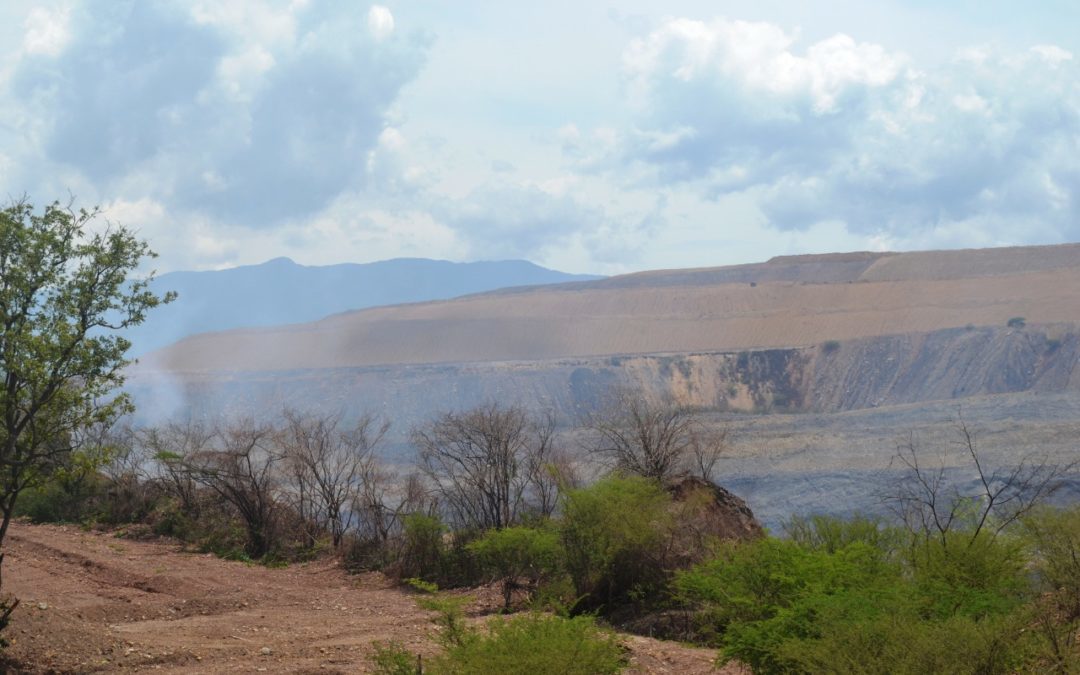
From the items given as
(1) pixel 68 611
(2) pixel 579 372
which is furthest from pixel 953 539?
(2) pixel 579 372

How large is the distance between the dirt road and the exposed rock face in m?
3.46

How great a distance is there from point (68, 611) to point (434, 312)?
116232 millimetres

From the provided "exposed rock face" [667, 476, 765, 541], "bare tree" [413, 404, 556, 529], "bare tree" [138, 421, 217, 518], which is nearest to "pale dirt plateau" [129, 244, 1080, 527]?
"bare tree" [413, 404, 556, 529]

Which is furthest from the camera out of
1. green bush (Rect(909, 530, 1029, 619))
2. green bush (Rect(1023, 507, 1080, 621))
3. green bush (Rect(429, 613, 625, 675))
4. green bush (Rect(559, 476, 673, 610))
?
green bush (Rect(559, 476, 673, 610))

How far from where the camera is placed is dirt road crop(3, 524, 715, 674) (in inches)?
574

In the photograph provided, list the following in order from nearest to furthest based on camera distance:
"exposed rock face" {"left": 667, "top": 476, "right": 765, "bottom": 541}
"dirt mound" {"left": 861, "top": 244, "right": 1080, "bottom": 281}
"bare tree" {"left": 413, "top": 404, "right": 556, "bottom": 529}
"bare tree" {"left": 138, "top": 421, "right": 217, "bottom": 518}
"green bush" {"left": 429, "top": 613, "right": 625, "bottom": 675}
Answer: "green bush" {"left": 429, "top": 613, "right": 625, "bottom": 675} < "exposed rock face" {"left": 667, "top": 476, "right": 765, "bottom": 541} < "bare tree" {"left": 413, "top": 404, "right": 556, "bottom": 529} < "bare tree" {"left": 138, "top": 421, "right": 217, "bottom": 518} < "dirt mound" {"left": 861, "top": 244, "right": 1080, "bottom": 281}

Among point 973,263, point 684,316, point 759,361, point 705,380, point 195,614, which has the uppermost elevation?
point 973,263

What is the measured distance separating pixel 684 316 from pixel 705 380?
118 ft

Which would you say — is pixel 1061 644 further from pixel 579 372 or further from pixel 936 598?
pixel 579 372

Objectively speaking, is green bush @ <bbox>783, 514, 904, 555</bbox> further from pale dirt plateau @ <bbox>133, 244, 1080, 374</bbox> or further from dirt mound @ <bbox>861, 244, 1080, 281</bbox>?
dirt mound @ <bbox>861, 244, 1080, 281</bbox>

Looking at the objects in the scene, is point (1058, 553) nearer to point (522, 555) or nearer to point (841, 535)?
point (841, 535)

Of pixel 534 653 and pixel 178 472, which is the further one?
pixel 178 472

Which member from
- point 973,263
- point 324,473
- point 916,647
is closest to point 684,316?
point 973,263

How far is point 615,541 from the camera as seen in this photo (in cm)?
1889
